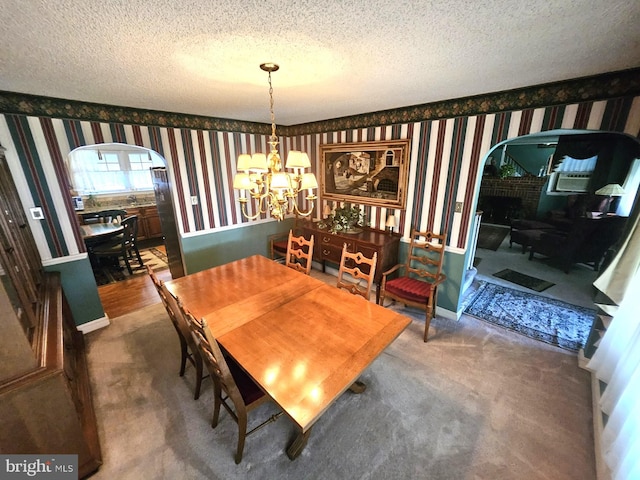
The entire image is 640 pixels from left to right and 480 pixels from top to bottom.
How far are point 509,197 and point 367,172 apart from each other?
21.3 ft

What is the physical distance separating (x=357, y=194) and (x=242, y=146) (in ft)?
6.33

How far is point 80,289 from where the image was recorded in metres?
2.83

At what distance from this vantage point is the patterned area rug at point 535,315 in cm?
269

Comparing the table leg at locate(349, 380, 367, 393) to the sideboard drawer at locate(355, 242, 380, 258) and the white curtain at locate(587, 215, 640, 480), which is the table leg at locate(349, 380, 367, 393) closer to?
the white curtain at locate(587, 215, 640, 480)

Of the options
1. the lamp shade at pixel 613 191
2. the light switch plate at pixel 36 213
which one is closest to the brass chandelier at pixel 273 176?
the light switch plate at pixel 36 213

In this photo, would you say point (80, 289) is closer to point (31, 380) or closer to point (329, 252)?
point (31, 380)

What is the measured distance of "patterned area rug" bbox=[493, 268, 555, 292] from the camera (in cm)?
380

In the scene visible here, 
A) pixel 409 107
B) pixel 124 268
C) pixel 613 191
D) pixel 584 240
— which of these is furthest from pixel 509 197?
pixel 124 268

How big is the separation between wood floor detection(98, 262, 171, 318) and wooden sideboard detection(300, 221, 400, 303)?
2.48 m

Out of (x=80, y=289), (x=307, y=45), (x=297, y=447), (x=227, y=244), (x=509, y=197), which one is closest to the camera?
(x=307, y=45)

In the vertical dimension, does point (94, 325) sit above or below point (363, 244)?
below

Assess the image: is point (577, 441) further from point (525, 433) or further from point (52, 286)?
point (52, 286)

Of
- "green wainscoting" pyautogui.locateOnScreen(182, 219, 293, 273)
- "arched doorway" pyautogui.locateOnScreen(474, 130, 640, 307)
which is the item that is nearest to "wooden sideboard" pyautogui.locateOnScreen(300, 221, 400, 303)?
"green wainscoting" pyautogui.locateOnScreen(182, 219, 293, 273)

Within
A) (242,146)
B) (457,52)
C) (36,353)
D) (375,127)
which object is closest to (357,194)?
(375,127)
